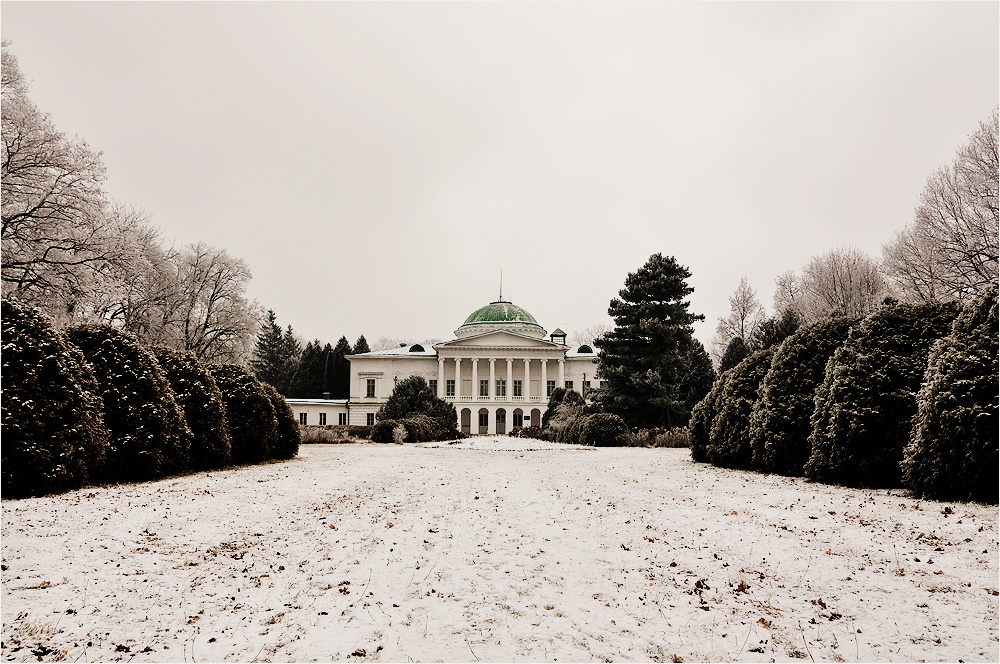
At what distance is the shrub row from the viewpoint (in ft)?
18.4

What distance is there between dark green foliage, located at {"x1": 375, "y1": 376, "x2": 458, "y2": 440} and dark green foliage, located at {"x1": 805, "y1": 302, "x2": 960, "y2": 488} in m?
22.2

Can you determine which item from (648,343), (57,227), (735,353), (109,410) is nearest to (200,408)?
(109,410)

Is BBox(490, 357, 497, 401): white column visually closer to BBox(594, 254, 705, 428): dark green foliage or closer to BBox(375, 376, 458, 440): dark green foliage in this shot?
BBox(375, 376, 458, 440): dark green foliage

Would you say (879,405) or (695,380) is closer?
(879,405)

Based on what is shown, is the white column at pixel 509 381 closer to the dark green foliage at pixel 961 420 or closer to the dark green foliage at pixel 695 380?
the dark green foliage at pixel 695 380

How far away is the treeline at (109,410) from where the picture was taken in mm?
6410

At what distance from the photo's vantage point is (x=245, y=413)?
11.4 meters

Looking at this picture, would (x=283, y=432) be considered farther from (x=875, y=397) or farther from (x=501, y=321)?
(x=501, y=321)

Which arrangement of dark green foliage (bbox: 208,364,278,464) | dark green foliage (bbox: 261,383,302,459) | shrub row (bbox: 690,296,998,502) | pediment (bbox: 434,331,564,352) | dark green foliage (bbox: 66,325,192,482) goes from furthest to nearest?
pediment (bbox: 434,331,564,352) < dark green foliage (bbox: 261,383,302,459) < dark green foliage (bbox: 208,364,278,464) < dark green foliage (bbox: 66,325,192,482) < shrub row (bbox: 690,296,998,502)

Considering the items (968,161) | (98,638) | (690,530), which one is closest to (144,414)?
(98,638)

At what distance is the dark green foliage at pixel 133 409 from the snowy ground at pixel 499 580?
1880 millimetres

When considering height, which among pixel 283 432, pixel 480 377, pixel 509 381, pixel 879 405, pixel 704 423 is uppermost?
pixel 480 377

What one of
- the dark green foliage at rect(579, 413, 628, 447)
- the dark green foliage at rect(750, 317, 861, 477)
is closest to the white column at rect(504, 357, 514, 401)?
the dark green foliage at rect(579, 413, 628, 447)

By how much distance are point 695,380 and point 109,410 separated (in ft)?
91.5
